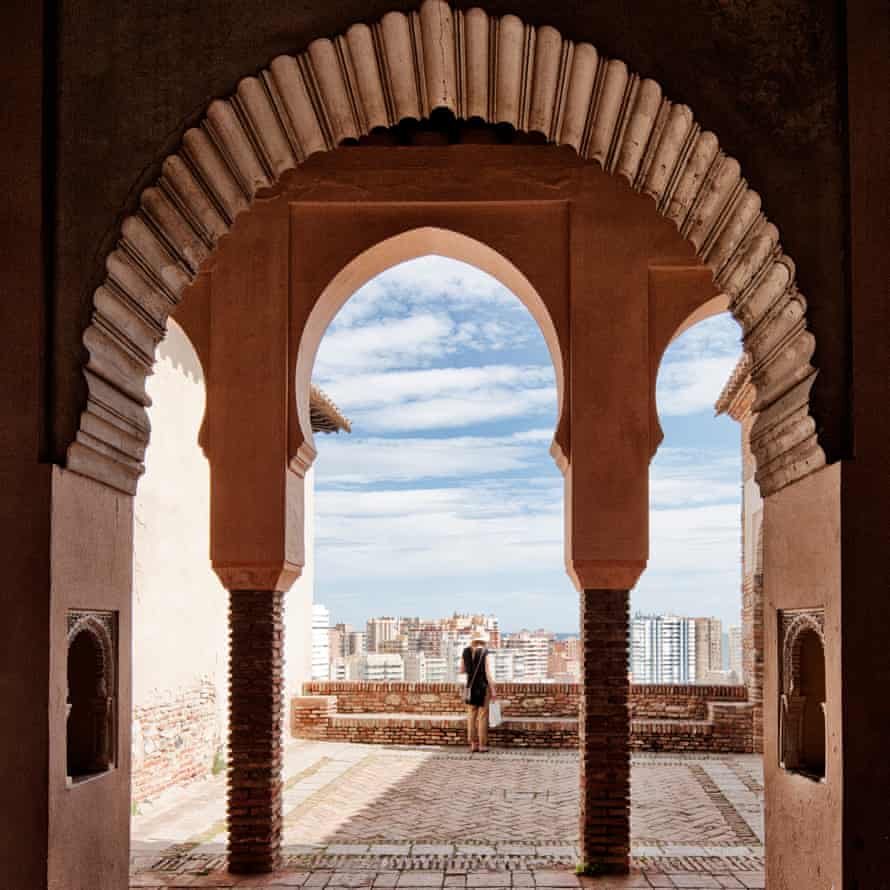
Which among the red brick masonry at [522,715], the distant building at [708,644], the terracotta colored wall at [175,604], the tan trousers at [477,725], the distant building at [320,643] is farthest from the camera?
the distant building at [708,644]

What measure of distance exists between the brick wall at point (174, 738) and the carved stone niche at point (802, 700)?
7333 millimetres

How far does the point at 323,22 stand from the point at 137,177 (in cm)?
87

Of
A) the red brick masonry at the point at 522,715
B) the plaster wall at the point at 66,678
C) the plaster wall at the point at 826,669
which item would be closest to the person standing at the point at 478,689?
the red brick masonry at the point at 522,715

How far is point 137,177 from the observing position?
13.1 feet

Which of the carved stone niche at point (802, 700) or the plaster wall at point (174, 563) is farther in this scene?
the plaster wall at point (174, 563)

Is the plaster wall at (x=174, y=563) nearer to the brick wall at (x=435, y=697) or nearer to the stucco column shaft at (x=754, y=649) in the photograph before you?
the brick wall at (x=435, y=697)

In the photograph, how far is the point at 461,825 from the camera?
32.2ft

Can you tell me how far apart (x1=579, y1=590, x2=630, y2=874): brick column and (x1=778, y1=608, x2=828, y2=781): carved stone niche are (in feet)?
12.3

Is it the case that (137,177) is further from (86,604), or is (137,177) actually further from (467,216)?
(467,216)

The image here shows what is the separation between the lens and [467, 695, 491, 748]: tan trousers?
14.4 metres

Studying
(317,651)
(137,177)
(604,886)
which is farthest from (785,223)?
(317,651)

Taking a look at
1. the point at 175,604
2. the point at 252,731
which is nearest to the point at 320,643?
the point at 175,604

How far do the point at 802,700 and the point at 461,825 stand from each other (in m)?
6.35

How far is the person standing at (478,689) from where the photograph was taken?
1394 cm
